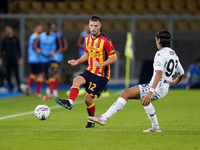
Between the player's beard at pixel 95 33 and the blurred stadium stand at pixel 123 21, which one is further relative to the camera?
the blurred stadium stand at pixel 123 21

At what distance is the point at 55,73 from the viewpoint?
12250 millimetres

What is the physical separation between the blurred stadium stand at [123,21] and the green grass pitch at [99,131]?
7570 mm

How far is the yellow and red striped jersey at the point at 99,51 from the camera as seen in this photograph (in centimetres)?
651

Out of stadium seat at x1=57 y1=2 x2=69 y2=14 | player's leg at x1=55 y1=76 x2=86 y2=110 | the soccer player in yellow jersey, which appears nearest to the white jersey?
the soccer player in yellow jersey

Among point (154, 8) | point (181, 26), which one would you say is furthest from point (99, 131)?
point (154, 8)

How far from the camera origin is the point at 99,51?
6555 mm

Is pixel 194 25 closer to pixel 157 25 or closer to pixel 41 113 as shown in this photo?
pixel 157 25

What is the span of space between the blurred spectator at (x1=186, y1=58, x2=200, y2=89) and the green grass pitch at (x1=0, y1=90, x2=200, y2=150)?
552 centimetres

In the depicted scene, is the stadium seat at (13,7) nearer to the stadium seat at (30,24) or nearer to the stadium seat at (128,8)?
the stadium seat at (30,24)

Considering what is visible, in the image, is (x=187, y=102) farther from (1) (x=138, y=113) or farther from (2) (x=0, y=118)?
(2) (x=0, y=118)

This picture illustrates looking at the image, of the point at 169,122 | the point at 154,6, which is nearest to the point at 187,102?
the point at 169,122

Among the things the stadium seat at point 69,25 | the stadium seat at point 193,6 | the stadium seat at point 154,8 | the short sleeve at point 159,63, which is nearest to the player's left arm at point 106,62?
the short sleeve at point 159,63

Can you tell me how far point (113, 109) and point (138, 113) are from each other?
2783 mm

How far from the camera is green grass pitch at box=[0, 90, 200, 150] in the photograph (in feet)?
16.1
